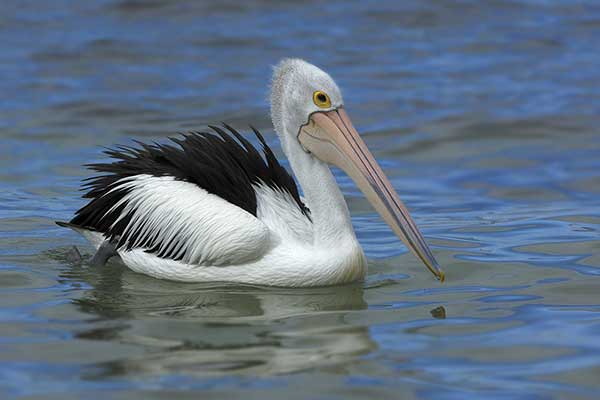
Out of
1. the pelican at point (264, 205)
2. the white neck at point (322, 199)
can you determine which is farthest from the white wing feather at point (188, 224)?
the white neck at point (322, 199)

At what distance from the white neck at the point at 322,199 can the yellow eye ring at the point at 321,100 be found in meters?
0.25

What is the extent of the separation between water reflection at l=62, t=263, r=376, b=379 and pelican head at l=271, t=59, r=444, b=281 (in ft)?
1.48

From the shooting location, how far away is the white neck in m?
5.93

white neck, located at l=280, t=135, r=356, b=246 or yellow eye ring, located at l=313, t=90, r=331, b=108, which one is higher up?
yellow eye ring, located at l=313, t=90, r=331, b=108

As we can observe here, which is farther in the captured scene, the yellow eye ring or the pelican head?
the yellow eye ring

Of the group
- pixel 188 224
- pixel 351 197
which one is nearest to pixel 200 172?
pixel 188 224

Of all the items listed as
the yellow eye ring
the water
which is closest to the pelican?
the yellow eye ring

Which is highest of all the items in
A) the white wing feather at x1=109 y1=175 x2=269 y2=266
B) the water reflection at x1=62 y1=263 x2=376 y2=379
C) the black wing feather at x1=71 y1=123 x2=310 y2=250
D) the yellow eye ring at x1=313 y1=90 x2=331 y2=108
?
the yellow eye ring at x1=313 y1=90 x2=331 y2=108

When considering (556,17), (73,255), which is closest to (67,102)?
(73,255)

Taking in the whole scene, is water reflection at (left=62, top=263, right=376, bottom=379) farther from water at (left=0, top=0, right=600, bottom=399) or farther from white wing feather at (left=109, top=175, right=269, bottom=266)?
white wing feather at (left=109, top=175, right=269, bottom=266)

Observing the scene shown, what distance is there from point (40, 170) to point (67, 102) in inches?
108

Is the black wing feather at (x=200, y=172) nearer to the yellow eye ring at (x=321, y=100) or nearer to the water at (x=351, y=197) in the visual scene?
the water at (x=351, y=197)

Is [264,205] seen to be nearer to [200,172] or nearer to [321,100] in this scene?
[200,172]

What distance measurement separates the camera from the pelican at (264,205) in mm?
5852
